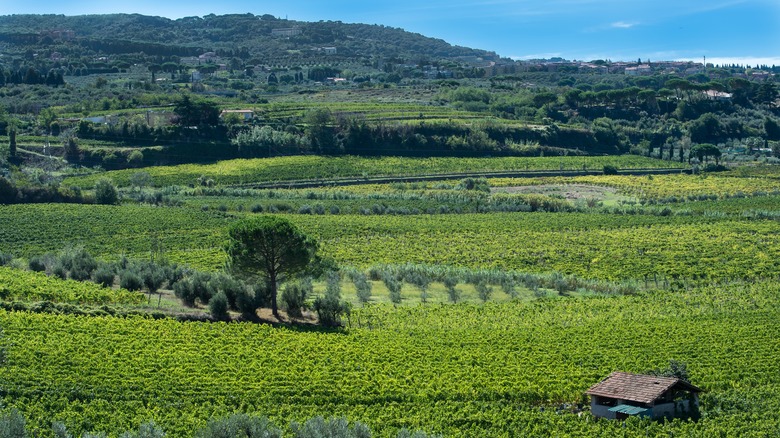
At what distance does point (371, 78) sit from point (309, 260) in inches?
5726

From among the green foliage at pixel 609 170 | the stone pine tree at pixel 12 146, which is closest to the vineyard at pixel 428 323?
the stone pine tree at pixel 12 146

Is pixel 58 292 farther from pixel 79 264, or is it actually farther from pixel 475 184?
pixel 475 184

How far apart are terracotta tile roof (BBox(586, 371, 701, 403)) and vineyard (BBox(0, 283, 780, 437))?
1.24 meters

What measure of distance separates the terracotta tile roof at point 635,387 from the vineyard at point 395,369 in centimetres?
124

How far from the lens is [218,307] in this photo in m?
49.5

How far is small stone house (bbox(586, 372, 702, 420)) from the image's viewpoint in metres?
36.5

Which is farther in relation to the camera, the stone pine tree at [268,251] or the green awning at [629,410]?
the stone pine tree at [268,251]

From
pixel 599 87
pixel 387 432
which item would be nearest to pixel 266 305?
pixel 387 432

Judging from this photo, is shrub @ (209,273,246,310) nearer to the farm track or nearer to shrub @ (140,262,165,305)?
shrub @ (140,262,165,305)

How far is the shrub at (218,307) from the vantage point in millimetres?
49469

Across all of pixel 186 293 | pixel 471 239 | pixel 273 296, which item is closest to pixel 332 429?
pixel 273 296

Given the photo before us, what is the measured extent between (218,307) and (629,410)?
2098cm

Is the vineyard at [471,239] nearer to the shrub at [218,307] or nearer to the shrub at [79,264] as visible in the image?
the shrub at [79,264]

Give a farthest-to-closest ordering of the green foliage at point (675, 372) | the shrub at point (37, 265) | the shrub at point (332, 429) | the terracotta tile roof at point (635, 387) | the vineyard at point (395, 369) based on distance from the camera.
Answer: the shrub at point (37, 265), the green foliage at point (675, 372), the terracotta tile roof at point (635, 387), the vineyard at point (395, 369), the shrub at point (332, 429)
